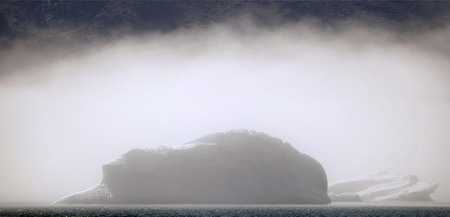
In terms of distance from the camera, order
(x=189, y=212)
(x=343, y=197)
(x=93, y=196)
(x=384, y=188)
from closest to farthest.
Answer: (x=189, y=212)
(x=93, y=196)
(x=343, y=197)
(x=384, y=188)

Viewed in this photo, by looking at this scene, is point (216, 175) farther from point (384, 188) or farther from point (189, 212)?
point (384, 188)

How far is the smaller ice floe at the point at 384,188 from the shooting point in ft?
405

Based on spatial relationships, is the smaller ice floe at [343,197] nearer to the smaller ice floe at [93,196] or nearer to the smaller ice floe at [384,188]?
the smaller ice floe at [384,188]

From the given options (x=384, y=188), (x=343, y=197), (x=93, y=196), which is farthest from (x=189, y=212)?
(x=384, y=188)

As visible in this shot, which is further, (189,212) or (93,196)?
(93,196)

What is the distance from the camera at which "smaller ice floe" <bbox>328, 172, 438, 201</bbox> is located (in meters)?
124

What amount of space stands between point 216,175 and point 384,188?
63693mm

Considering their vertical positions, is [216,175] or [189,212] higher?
[216,175]

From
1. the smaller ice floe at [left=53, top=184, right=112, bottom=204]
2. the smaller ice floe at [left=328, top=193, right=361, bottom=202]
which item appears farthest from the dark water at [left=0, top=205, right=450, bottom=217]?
the smaller ice floe at [left=328, top=193, right=361, bottom=202]

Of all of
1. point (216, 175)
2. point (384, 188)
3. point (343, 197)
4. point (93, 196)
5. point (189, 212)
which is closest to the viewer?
point (189, 212)

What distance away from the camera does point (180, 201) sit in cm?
8206

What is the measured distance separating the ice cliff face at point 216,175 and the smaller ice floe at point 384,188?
3616 cm

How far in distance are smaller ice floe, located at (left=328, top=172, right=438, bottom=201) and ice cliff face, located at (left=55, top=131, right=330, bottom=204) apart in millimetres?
36160

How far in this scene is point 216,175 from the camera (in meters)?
82.4
